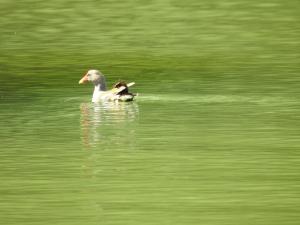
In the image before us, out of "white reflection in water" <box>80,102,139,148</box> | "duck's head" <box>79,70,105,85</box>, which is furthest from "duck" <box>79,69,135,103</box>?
"white reflection in water" <box>80,102,139,148</box>

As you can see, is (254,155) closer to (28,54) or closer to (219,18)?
(28,54)

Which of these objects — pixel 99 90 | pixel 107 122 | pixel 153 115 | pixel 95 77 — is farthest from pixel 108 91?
pixel 107 122

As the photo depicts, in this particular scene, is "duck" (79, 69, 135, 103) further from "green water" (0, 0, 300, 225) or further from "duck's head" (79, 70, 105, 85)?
"green water" (0, 0, 300, 225)

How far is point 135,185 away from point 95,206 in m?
1.20

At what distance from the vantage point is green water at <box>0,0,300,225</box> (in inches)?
491

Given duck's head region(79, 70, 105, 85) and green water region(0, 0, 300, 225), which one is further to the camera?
duck's head region(79, 70, 105, 85)

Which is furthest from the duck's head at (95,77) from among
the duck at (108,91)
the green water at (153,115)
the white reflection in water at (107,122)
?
the white reflection in water at (107,122)

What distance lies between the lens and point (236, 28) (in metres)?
34.4

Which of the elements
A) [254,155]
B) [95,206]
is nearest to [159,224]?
[95,206]

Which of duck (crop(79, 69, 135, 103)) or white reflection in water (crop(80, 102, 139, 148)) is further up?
duck (crop(79, 69, 135, 103))

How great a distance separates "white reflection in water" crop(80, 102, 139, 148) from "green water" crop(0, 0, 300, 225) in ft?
0.10

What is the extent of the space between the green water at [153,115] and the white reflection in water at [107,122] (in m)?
0.03

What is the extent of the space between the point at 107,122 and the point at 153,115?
0.82m

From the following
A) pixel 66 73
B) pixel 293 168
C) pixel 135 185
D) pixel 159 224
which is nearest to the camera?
pixel 159 224
